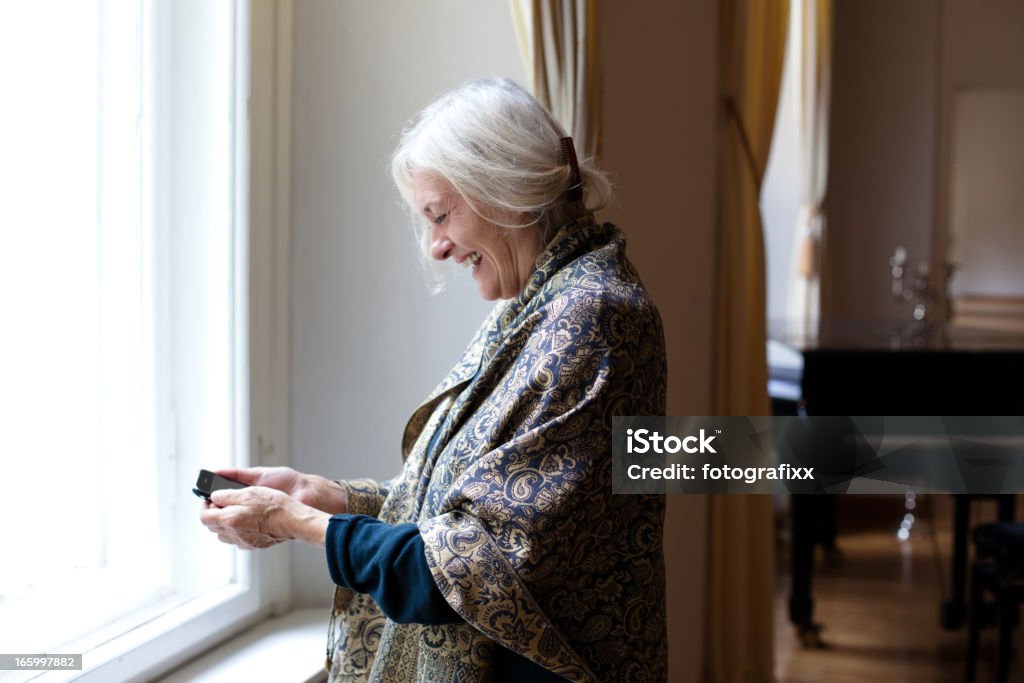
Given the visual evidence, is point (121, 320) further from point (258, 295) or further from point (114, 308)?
point (258, 295)

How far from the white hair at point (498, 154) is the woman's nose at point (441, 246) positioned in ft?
0.26

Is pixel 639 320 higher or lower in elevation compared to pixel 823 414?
higher

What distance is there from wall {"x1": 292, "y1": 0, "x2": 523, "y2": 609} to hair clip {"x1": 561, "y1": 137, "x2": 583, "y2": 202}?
0.67 meters

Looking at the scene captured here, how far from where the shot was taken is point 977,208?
29.6 ft

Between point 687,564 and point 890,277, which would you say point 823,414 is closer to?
point 687,564

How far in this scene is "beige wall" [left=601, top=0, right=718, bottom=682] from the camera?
2.74 m

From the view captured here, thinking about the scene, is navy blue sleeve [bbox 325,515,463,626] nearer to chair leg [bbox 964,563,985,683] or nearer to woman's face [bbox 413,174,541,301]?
woman's face [bbox 413,174,541,301]

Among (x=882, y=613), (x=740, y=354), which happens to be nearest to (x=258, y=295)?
(x=740, y=354)

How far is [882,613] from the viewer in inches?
173

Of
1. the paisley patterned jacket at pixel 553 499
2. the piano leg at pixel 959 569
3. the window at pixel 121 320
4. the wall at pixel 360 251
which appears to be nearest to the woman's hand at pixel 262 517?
the paisley patterned jacket at pixel 553 499

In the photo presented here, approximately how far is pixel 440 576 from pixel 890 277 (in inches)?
232

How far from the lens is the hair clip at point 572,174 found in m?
1.64

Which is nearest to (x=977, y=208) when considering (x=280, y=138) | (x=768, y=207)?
(x=768, y=207)

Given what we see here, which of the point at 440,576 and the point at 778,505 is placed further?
the point at 778,505
